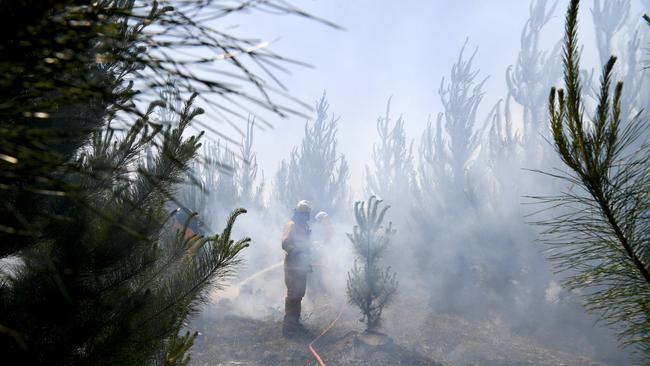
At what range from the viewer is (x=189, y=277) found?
8.04ft

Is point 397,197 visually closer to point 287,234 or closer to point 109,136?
point 287,234

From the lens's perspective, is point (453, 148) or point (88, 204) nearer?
point (88, 204)

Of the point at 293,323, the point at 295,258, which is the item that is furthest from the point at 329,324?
the point at 295,258

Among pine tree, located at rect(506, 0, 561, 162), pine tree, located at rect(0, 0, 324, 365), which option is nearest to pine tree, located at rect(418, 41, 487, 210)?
pine tree, located at rect(506, 0, 561, 162)

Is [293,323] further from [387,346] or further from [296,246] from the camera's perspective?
[387,346]

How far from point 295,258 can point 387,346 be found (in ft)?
8.26

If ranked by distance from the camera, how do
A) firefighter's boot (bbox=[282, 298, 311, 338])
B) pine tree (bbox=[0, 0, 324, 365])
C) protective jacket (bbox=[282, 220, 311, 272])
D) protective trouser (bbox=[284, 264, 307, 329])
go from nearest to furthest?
pine tree (bbox=[0, 0, 324, 365]) → protective jacket (bbox=[282, 220, 311, 272]) → protective trouser (bbox=[284, 264, 307, 329]) → firefighter's boot (bbox=[282, 298, 311, 338])

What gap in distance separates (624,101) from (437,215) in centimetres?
979

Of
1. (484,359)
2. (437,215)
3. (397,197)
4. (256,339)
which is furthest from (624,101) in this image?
(256,339)

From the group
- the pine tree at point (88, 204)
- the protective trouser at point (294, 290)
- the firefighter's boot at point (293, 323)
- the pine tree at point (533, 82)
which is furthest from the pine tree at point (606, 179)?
the pine tree at point (533, 82)

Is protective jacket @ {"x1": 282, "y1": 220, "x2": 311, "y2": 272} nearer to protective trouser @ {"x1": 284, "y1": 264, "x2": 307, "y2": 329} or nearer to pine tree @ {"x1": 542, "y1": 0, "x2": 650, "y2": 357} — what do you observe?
protective trouser @ {"x1": 284, "y1": 264, "x2": 307, "y2": 329}

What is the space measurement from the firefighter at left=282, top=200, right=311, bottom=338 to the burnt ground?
409 millimetres

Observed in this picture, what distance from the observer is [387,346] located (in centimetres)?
732

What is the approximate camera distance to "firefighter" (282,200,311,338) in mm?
8039
